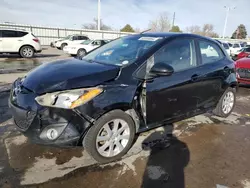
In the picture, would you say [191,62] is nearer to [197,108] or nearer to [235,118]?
[197,108]

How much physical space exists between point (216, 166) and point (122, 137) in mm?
1328

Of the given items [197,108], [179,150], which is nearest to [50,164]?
[179,150]

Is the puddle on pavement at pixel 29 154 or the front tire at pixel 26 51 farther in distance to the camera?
the front tire at pixel 26 51

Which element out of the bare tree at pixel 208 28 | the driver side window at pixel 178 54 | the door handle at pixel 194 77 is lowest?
the door handle at pixel 194 77

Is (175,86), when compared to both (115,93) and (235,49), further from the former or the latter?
(235,49)

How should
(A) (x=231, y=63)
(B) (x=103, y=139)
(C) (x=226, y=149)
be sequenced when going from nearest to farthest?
(B) (x=103, y=139) → (C) (x=226, y=149) → (A) (x=231, y=63)

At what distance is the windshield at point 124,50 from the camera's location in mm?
3111

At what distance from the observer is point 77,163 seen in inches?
109

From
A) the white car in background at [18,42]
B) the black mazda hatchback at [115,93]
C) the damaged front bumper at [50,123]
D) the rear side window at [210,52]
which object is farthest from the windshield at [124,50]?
the white car in background at [18,42]

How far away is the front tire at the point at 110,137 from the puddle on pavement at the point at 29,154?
40 cm

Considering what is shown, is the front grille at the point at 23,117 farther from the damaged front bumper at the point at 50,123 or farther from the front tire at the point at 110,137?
the front tire at the point at 110,137

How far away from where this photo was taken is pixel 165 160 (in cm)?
291

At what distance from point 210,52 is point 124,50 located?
168 cm

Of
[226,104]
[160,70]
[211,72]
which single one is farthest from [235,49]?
[160,70]
